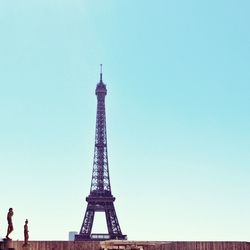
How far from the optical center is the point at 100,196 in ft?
231

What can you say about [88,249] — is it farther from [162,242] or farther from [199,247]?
[199,247]

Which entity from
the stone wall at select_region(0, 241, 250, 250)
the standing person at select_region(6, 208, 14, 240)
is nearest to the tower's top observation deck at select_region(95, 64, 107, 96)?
the stone wall at select_region(0, 241, 250, 250)

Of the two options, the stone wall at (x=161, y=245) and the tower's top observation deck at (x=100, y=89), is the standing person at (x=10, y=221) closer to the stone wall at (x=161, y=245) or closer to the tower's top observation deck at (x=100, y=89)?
the stone wall at (x=161, y=245)

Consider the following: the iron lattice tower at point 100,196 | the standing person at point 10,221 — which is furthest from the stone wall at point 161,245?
the iron lattice tower at point 100,196

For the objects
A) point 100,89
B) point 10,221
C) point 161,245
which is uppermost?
point 100,89

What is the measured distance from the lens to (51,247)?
31016 mm

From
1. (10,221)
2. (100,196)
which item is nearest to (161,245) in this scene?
(10,221)

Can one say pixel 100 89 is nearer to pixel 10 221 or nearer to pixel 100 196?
pixel 100 196

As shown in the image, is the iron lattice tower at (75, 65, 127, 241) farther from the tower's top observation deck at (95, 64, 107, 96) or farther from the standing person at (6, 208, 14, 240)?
the standing person at (6, 208, 14, 240)

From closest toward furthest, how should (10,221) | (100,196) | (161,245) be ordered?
(10,221)
(161,245)
(100,196)

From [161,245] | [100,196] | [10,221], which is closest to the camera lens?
[10,221]

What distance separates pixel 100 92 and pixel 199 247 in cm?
4741

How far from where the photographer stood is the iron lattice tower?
66.9m

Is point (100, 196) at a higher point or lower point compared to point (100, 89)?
lower
